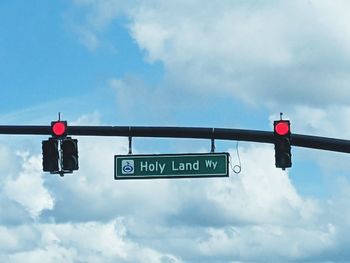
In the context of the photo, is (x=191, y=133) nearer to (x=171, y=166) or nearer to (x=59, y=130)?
(x=171, y=166)

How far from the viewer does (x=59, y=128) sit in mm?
20172

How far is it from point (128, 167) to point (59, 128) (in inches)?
82.4

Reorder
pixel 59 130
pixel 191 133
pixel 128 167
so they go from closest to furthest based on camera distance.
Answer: pixel 191 133, pixel 59 130, pixel 128 167

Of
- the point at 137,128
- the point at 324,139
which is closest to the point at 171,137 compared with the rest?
the point at 137,128

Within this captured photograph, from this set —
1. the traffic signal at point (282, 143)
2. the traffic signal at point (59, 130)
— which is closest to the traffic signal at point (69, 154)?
the traffic signal at point (59, 130)

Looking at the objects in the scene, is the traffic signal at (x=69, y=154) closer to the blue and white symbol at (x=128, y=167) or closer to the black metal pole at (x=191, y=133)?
the black metal pole at (x=191, y=133)

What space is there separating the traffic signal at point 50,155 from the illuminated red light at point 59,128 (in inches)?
8.0

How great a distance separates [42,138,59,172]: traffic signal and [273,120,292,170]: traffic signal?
16.7 feet

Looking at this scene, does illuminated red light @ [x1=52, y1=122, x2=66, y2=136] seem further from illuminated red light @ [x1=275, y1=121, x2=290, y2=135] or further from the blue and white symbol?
illuminated red light @ [x1=275, y1=121, x2=290, y2=135]

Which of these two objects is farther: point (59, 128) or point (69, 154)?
point (59, 128)

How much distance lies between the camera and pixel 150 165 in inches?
831

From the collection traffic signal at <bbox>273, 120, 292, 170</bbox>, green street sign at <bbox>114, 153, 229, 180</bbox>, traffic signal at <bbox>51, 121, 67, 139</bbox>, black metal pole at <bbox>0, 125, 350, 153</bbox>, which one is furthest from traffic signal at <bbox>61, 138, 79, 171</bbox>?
traffic signal at <bbox>273, 120, 292, 170</bbox>

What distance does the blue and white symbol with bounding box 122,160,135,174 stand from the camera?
21.2 m

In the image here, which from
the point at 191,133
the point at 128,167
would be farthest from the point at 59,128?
the point at 191,133
